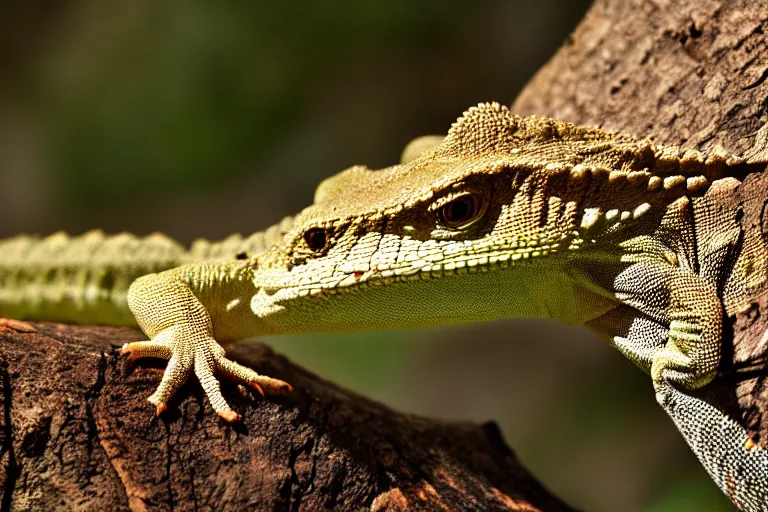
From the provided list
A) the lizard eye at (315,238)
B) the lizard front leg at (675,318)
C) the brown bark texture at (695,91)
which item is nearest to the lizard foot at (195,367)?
the lizard eye at (315,238)

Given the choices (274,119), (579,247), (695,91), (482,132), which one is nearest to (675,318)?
(579,247)

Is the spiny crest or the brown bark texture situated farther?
the spiny crest

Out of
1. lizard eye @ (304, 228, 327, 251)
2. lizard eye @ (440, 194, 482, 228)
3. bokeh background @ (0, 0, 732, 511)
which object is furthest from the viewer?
bokeh background @ (0, 0, 732, 511)

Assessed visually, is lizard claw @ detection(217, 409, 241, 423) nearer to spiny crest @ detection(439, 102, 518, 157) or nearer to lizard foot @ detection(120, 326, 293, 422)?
lizard foot @ detection(120, 326, 293, 422)

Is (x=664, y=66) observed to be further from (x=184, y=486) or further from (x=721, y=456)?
(x=184, y=486)

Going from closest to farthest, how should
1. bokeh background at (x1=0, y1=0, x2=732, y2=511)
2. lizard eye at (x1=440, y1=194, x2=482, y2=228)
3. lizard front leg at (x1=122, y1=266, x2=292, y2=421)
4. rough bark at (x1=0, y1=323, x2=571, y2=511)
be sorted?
rough bark at (x1=0, y1=323, x2=571, y2=511)
lizard eye at (x1=440, y1=194, x2=482, y2=228)
lizard front leg at (x1=122, y1=266, x2=292, y2=421)
bokeh background at (x1=0, y1=0, x2=732, y2=511)

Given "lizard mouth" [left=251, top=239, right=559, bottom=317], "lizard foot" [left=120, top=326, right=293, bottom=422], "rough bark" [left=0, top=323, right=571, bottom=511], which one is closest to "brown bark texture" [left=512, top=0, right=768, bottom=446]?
"lizard mouth" [left=251, top=239, right=559, bottom=317]

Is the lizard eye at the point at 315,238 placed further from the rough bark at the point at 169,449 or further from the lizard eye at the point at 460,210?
the rough bark at the point at 169,449
